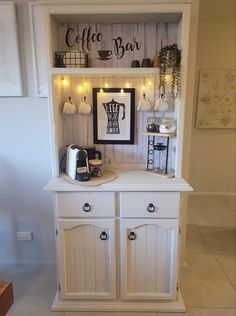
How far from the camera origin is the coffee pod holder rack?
198cm

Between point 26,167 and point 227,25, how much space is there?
3.26m

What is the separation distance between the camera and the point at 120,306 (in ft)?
6.21

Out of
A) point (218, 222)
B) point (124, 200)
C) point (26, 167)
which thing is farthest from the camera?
point (218, 222)

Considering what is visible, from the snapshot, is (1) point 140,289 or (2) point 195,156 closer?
(1) point 140,289

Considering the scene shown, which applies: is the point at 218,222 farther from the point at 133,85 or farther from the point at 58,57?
the point at 58,57

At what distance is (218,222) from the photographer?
328 centimetres

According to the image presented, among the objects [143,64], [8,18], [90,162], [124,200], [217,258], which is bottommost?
[217,258]

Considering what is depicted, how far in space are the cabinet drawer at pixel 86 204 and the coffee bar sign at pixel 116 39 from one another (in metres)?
0.96

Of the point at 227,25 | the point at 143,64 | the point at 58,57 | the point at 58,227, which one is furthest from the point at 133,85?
the point at 227,25

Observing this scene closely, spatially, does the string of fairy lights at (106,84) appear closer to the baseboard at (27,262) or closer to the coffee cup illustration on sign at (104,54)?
the coffee cup illustration on sign at (104,54)

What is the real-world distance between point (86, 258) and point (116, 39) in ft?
5.12

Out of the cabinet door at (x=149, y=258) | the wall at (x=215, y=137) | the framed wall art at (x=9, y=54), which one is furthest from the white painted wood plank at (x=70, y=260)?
the wall at (x=215, y=137)

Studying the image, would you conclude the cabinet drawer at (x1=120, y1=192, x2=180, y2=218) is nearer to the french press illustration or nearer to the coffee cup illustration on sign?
the french press illustration

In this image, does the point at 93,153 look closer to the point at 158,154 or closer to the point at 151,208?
the point at 158,154
